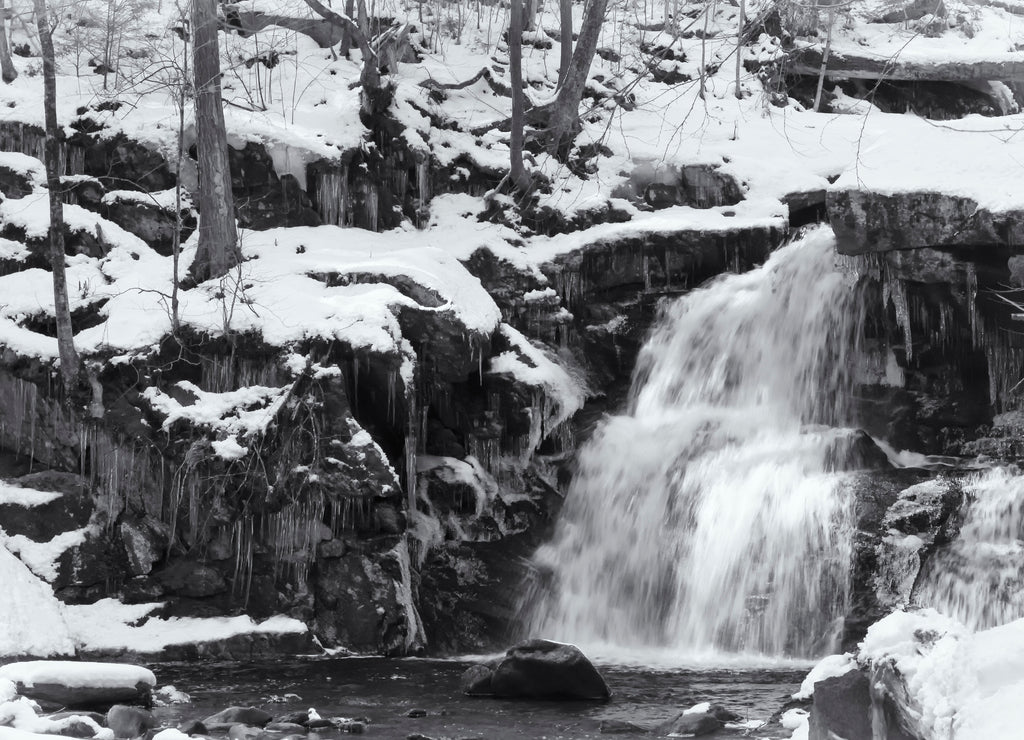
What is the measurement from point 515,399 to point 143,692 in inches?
220

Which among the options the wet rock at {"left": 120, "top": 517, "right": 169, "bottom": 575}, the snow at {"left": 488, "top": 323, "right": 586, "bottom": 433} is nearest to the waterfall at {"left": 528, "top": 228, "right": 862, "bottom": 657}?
the snow at {"left": 488, "top": 323, "right": 586, "bottom": 433}

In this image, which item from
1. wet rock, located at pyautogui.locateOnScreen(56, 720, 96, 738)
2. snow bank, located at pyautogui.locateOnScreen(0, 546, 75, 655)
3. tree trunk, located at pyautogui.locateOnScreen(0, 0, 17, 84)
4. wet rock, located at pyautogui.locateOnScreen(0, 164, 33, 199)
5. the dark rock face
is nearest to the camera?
wet rock, located at pyautogui.locateOnScreen(56, 720, 96, 738)

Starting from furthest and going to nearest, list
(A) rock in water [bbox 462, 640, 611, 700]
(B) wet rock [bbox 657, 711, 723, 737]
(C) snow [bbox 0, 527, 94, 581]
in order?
1. (C) snow [bbox 0, 527, 94, 581]
2. (A) rock in water [bbox 462, 640, 611, 700]
3. (B) wet rock [bbox 657, 711, 723, 737]

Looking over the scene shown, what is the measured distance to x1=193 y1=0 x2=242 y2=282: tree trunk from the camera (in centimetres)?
1250

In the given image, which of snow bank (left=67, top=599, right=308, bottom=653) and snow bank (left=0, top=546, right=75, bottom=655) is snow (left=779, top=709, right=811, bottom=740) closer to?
snow bank (left=67, top=599, right=308, bottom=653)

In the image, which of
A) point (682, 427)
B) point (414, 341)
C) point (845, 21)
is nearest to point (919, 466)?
point (682, 427)

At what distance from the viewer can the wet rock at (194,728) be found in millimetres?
6598

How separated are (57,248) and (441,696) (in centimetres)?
649

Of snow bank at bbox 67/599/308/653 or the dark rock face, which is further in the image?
the dark rock face

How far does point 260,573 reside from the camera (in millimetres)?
10477

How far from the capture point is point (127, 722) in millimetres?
6602

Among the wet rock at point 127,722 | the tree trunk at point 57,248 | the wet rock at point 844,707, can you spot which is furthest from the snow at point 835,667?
the tree trunk at point 57,248

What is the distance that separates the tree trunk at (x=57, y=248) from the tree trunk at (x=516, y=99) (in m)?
5.54

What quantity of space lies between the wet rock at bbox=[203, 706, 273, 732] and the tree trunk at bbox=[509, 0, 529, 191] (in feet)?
30.3
